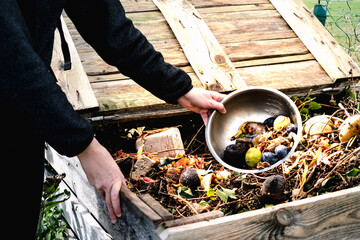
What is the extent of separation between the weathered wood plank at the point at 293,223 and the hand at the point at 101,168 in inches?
9.0

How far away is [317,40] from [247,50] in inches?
22.7

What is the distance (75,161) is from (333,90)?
178cm

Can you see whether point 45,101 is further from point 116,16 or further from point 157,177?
point 157,177

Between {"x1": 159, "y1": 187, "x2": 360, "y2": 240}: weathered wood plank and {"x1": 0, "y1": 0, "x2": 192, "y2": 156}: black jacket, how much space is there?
48 cm

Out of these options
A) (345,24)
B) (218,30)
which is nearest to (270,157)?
(218,30)

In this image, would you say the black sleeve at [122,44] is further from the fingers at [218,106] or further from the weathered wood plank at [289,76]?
the weathered wood plank at [289,76]

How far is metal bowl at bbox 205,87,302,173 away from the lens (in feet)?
7.22

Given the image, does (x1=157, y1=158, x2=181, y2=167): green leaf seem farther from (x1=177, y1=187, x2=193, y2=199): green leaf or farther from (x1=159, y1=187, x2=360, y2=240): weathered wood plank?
(x1=159, y1=187, x2=360, y2=240): weathered wood plank

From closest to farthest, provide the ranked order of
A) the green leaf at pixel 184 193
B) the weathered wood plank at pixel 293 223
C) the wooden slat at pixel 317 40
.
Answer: the weathered wood plank at pixel 293 223, the green leaf at pixel 184 193, the wooden slat at pixel 317 40

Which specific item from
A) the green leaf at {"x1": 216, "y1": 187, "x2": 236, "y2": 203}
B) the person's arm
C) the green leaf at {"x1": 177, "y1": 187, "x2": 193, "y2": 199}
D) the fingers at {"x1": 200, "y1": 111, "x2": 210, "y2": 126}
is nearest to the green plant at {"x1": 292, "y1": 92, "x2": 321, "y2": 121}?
the fingers at {"x1": 200, "y1": 111, "x2": 210, "y2": 126}

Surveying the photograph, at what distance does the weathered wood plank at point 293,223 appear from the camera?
1344 millimetres

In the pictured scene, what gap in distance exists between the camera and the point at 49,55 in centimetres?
139

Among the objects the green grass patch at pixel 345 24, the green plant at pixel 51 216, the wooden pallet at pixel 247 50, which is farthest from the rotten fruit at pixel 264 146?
the green grass patch at pixel 345 24

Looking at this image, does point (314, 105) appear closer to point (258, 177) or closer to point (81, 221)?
point (258, 177)
